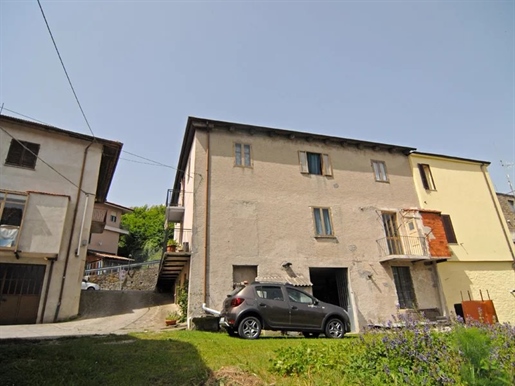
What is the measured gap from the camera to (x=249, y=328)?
8.84 meters

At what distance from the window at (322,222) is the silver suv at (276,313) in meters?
5.33

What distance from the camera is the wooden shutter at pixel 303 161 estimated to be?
1616cm

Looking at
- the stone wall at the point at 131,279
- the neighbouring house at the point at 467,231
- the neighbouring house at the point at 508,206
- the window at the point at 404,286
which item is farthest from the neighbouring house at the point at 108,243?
the neighbouring house at the point at 508,206

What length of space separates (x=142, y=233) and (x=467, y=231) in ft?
120

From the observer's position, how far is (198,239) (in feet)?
42.2

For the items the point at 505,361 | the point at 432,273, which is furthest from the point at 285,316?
the point at 432,273

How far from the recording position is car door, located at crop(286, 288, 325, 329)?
9.45 meters

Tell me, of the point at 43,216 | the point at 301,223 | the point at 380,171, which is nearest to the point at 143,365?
the point at 301,223

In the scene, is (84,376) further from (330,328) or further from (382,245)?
(382,245)

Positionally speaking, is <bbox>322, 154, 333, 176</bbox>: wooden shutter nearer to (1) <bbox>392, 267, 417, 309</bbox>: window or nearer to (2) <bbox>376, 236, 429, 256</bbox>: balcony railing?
(2) <bbox>376, 236, 429, 256</bbox>: balcony railing

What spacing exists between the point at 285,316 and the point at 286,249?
4.84m

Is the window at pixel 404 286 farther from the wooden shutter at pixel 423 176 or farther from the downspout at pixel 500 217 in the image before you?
the downspout at pixel 500 217

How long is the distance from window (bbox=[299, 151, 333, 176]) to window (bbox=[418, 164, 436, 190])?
6.07 m

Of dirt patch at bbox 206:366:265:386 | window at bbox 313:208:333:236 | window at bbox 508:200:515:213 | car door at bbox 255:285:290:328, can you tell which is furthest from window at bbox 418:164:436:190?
dirt patch at bbox 206:366:265:386
